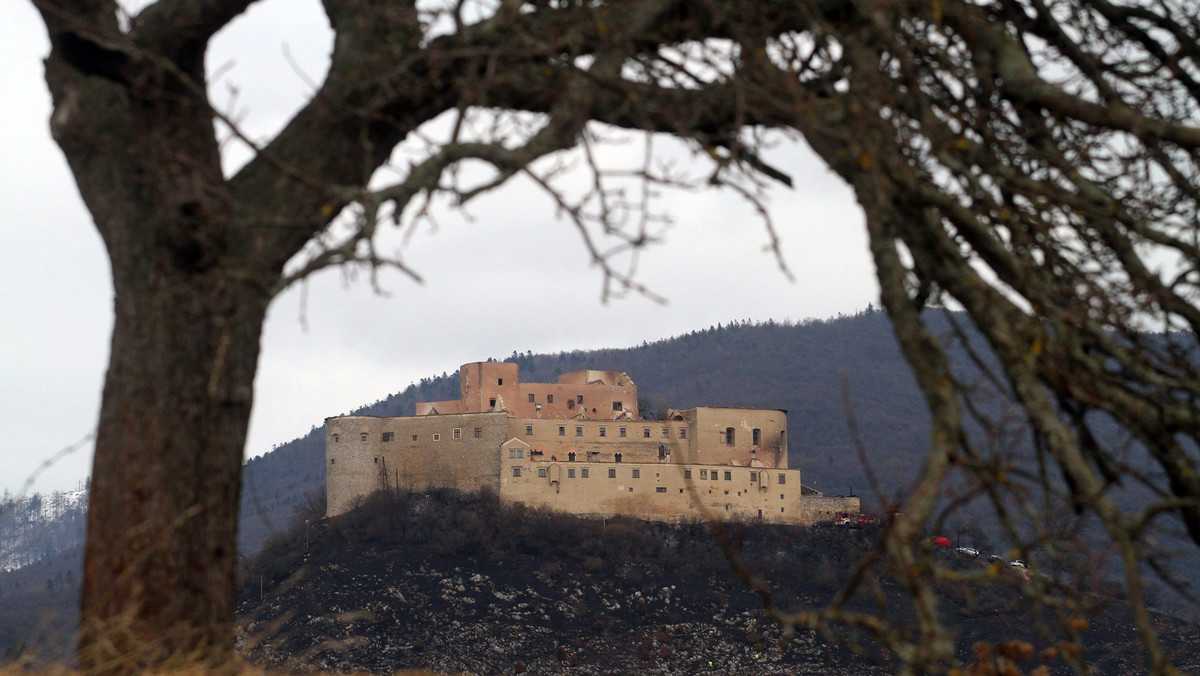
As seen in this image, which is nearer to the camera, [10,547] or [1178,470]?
[1178,470]

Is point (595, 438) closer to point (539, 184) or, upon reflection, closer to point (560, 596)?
→ point (560, 596)

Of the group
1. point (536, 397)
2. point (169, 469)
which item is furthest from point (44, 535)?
point (169, 469)

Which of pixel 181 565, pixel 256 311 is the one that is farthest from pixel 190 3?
pixel 181 565

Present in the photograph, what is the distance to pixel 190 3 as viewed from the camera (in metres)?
3.57

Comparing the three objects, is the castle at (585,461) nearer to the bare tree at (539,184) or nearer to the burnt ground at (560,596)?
the burnt ground at (560,596)

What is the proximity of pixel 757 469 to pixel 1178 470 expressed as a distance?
161ft

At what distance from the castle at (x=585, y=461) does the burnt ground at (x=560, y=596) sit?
971 mm

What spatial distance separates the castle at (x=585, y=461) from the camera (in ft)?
165

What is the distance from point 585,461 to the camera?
51500 millimetres

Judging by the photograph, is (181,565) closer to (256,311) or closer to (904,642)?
(256,311)

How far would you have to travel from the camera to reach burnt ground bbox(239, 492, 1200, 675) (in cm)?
4622

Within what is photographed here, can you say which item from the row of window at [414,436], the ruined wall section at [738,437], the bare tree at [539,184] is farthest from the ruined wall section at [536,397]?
the bare tree at [539,184]

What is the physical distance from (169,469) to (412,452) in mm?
49979

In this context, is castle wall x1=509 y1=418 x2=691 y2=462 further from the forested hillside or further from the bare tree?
the forested hillside
